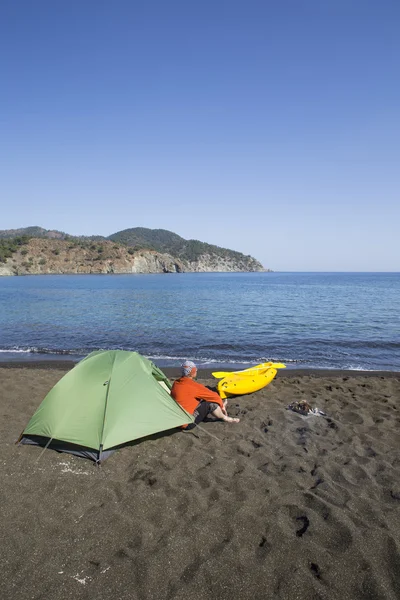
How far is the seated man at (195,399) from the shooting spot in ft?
27.5

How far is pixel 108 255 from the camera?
165m

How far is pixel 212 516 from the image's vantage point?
5.31 metres

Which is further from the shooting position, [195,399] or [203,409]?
[203,409]

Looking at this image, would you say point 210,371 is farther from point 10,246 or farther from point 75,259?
point 10,246

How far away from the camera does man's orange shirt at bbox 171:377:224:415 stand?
8.34m

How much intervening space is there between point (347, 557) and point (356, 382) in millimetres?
9423

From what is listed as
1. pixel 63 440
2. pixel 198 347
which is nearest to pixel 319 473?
pixel 63 440

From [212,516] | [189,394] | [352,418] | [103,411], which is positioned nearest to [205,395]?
[189,394]

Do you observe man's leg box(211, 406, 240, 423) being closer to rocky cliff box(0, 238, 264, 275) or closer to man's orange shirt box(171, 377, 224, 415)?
man's orange shirt box(171, 377, 224, 415)

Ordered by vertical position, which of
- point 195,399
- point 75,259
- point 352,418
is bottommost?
point 352,418

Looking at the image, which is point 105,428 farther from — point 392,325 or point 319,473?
point 392,325

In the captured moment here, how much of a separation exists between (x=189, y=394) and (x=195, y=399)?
0.19 metres

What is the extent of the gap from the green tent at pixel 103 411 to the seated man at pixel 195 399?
16.1 inches

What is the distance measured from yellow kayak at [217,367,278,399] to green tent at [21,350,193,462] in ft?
9.94
